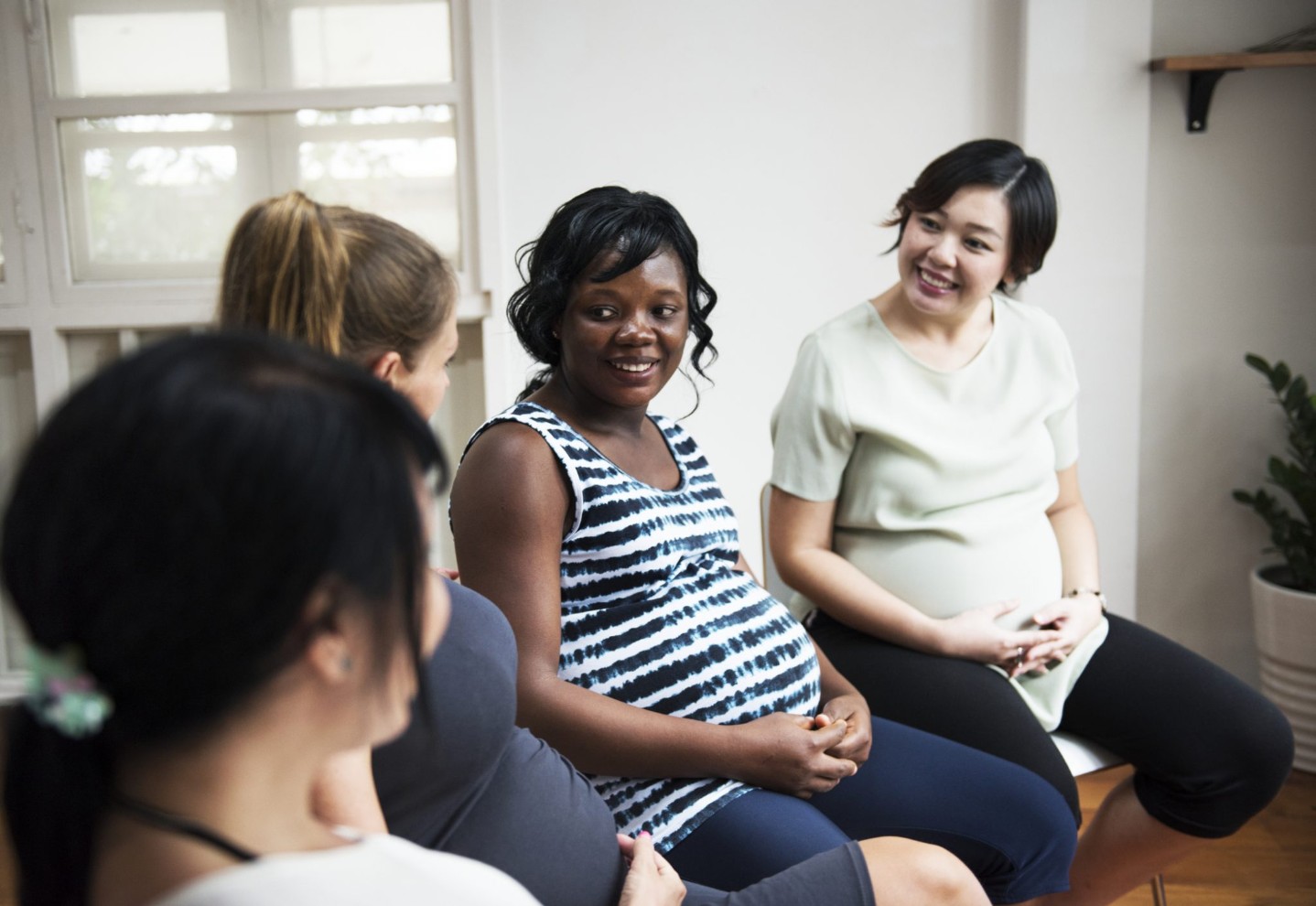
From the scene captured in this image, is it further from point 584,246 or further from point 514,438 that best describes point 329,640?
point 584,246

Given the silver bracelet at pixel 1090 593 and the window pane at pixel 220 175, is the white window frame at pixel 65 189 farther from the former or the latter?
the silver bracelet at pixel 1090 593

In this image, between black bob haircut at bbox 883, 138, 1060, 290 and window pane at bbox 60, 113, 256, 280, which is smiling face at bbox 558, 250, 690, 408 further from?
window pane at bbox 60, 113, 256, 280

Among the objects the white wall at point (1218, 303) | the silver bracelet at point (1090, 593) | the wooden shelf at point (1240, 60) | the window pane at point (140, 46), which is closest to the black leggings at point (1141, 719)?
the silver bracelet at point (1090, 593)

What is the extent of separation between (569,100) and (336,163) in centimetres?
63

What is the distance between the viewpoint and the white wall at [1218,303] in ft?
9.14

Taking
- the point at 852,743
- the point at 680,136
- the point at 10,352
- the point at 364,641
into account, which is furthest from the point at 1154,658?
the point at 10,352

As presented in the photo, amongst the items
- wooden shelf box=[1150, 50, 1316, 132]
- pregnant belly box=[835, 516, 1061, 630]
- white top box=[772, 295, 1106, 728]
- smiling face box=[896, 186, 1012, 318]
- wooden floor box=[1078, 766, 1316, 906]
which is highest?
wooden shelf box=[1150, 50, 1316, 132]

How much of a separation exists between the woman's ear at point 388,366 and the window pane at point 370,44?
205cm

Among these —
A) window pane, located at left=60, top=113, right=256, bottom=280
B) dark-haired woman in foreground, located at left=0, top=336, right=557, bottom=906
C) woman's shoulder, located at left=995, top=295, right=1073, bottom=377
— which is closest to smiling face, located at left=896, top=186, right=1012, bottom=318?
woman's shoulder, located at left=995, top=295, right=1073, bottom=377

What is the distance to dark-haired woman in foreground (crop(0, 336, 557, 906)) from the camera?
0.58 m

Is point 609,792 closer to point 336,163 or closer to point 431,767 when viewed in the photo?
point 431,767

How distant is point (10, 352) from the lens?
310 cm

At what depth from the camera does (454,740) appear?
0.98m

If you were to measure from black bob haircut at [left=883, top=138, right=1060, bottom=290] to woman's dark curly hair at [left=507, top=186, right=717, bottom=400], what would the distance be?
22.0 inches
